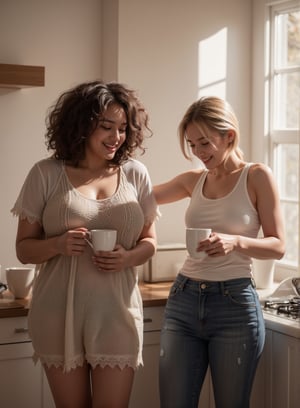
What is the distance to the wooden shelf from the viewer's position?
3.36 meters

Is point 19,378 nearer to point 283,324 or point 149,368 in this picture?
point 149,368

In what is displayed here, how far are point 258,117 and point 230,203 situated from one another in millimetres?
1453

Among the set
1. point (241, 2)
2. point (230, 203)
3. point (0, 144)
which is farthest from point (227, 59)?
point (230, 203)

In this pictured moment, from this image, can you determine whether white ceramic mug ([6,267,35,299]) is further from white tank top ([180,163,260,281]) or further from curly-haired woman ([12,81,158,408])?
white tank top ([180,163,260,281])

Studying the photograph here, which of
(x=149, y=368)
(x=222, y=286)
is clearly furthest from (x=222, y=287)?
(x=149, y=368)

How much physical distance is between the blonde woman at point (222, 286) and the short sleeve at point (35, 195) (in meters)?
0.55

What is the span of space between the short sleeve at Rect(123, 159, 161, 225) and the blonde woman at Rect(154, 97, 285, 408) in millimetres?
217

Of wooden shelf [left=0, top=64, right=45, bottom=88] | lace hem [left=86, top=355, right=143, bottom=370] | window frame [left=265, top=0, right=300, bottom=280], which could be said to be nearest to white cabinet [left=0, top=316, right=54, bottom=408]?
lace hem [left=86, top=355, right=143, bottom=370]

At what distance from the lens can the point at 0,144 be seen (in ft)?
11.8

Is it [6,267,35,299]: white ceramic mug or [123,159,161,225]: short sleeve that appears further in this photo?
[6,267,35,299]: white ceramic mug

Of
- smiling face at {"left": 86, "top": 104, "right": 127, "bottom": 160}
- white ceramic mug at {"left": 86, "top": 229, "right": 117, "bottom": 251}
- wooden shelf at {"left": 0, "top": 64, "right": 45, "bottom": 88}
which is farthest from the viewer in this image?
wooden shelf at {"left": 0, "top": 64, "right": 45, "bottom": 88}

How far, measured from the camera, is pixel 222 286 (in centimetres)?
260

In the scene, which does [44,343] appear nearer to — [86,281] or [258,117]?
[86,281]

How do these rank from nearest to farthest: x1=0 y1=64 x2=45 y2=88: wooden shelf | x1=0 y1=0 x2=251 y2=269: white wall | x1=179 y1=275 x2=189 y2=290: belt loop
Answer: x1=179 y1=275 x2=189 y2=290: belt loop
x1=0 y1=64 x2=45 y2=88: wooden shelf
x1=0 y1=0 x2=251 y2=269: white wall
